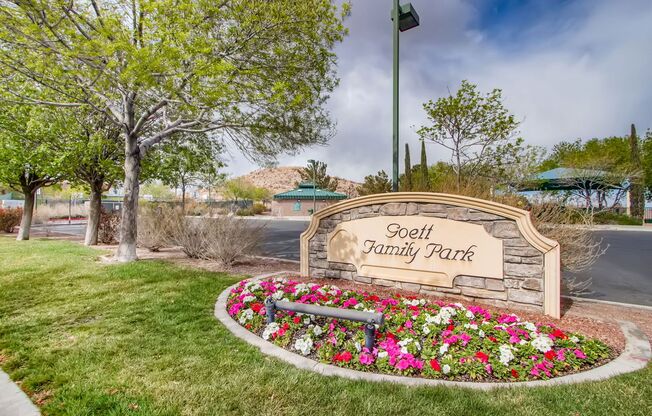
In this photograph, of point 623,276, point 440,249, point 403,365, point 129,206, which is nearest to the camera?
point 403,365

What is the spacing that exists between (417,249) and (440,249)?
0.36 metres

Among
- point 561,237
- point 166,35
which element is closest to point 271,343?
point 561,237

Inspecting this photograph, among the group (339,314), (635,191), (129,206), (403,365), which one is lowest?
(403,365)

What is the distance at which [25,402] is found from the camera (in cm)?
249

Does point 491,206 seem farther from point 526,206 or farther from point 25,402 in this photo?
point 25,402

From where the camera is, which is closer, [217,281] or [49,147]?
[217,281]

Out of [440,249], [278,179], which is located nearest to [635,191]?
Result: [440,249]

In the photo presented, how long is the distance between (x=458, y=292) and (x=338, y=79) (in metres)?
6.81

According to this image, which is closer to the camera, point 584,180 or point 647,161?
point 584,180

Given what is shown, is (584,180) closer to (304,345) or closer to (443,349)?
(443,349)

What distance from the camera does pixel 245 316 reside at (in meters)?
4.16

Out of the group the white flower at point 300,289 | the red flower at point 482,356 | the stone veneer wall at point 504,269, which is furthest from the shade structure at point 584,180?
the red flower at point 482,356

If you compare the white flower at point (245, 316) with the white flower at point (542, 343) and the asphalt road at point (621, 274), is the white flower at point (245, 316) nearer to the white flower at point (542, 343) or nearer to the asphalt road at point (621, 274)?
the white flower at point (542, 343)

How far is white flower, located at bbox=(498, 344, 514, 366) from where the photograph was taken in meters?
2.95
